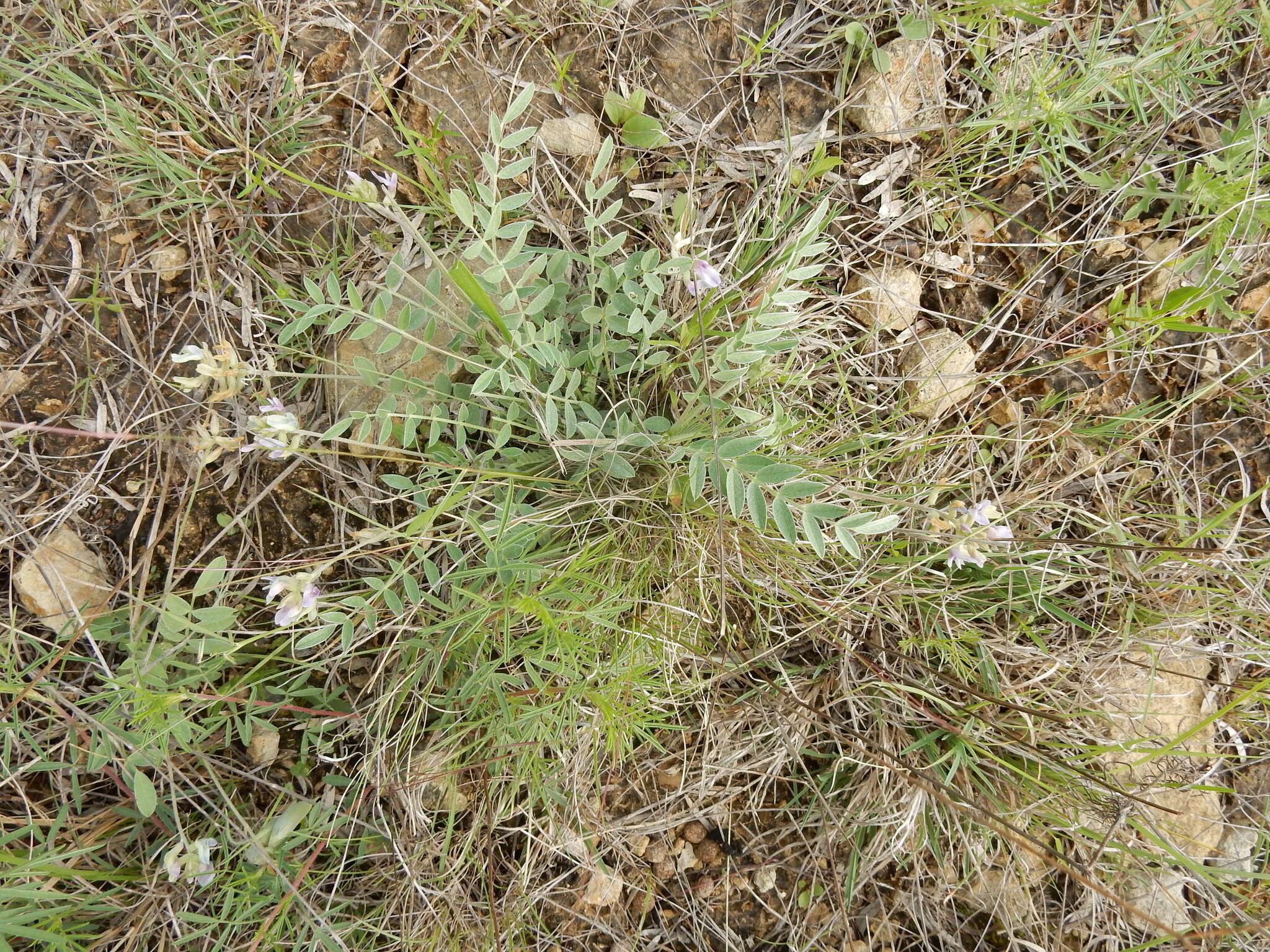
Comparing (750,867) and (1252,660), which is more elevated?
(1252,660)

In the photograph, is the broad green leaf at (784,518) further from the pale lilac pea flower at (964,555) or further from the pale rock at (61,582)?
the pale rock at (61,582)

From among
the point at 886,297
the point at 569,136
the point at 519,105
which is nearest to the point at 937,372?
the point at 886,297

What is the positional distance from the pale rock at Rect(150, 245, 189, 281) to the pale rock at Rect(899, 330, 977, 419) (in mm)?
2086

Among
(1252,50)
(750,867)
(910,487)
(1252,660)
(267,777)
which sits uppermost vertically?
(1252,50)

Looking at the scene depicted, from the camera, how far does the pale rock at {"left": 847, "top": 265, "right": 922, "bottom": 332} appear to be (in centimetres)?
227

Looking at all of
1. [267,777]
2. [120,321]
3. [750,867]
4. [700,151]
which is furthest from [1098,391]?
[120,321]

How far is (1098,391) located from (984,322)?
0.43 meters

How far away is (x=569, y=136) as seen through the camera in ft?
7.24

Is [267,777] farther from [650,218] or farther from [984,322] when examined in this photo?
[984,322]

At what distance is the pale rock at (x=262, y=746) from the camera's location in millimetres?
2104

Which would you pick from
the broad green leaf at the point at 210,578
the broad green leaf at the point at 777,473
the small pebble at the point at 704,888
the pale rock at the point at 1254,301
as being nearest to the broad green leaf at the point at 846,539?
the broad green leaf at the point at 777,473

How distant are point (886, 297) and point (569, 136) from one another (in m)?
1.03

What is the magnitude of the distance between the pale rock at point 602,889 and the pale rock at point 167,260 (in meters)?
2.05

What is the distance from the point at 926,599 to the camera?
7.29 ft
